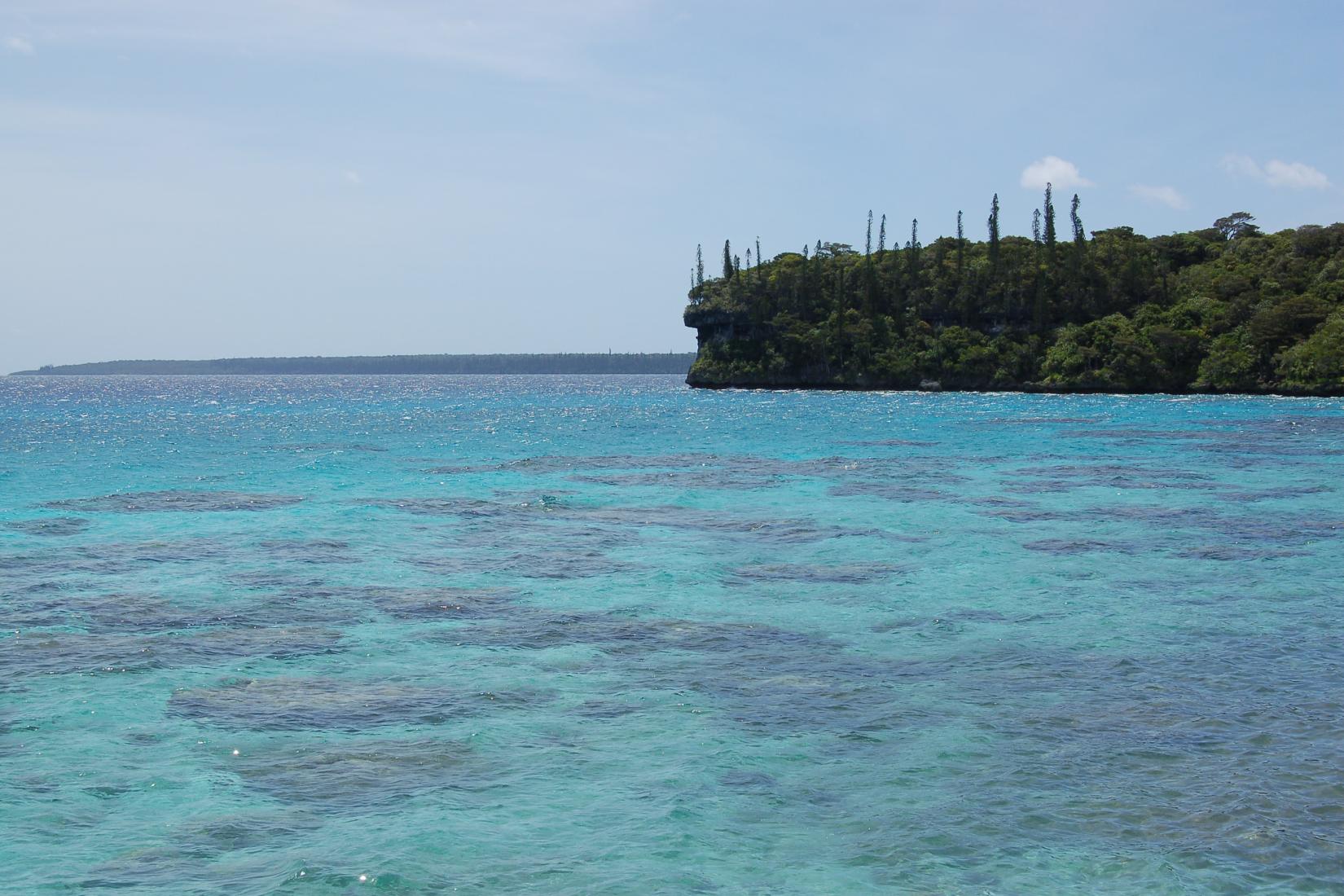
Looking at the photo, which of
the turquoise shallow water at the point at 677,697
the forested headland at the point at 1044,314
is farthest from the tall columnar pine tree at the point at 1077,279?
the turquoise shallow water at the point at 677,697

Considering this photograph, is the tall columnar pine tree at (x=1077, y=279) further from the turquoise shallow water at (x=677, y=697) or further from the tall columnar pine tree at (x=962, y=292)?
the turquoise shallow water at (x=677, y=697)

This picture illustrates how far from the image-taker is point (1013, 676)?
1284cm

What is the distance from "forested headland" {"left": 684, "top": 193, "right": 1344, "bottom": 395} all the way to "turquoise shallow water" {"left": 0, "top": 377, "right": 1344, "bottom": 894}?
9520 cm

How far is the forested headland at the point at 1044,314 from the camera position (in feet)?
376

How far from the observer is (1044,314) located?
14188 centimetres

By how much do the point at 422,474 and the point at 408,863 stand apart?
3380 centimetres

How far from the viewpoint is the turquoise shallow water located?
8188 mm

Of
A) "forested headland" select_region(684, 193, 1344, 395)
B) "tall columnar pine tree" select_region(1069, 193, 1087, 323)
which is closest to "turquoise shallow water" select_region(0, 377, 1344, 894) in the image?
"forested headland" select_region(684, 193, 1344, 395)

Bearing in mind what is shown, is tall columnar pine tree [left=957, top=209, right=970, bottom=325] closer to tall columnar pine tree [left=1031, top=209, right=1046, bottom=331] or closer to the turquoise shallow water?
tall columnar pine tree [left=1031, top=209, right=1046, bottom=331]

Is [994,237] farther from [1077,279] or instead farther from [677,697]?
[677,697]

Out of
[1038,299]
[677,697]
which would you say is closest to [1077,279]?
[1038,299]

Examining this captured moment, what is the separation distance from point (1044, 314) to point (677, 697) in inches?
5541

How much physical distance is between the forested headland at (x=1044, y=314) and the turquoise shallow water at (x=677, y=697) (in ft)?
312

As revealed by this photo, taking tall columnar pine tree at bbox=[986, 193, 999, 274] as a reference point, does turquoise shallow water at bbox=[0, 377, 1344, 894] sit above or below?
below
